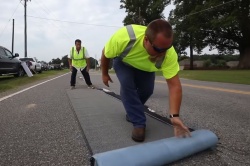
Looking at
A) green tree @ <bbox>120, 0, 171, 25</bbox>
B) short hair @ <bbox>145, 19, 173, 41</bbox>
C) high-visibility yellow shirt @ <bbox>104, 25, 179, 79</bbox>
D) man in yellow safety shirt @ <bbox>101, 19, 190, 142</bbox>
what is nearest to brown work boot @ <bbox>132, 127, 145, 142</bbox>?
man in yellow safety shirt @ <bbox>101, 19, 190, 142</bbox>

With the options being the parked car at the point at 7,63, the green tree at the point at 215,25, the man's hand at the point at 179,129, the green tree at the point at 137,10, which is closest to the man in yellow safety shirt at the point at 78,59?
the parked car at the point at 7,63

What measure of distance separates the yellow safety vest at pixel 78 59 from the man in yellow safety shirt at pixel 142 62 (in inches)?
256

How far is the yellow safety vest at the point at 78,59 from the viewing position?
10.4m

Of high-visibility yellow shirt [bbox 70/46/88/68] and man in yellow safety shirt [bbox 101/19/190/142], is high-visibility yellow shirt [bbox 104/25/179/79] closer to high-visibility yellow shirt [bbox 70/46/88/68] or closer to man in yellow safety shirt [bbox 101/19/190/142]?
man in yellow safety shirt [bbox 101/19/190/142]

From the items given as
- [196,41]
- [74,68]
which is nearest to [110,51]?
[74,68]

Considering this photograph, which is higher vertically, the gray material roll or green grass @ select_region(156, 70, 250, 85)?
green grass @ select_region(156, 70, 250, 85)

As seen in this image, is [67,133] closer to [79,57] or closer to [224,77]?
[79,57]

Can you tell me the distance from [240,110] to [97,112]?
8.39 feet

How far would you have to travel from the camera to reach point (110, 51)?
355 cm

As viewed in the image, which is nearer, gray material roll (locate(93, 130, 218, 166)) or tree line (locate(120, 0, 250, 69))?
gray material roll (locate(93, 130, 218, 166))

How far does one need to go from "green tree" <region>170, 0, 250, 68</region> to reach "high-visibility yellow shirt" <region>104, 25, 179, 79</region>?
3140 centimetres

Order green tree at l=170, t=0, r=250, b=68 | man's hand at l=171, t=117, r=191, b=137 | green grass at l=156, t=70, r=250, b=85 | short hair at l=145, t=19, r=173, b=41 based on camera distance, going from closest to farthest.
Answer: short hair at l=145, t=19, r=173, b=41 < man's hand at l=171, t=117, r=191, b=137 < green grass at l=156, t=70, r=250, b=85 < green tree at l=170, t=0, r=250, b=68

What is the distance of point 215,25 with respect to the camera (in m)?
34.3

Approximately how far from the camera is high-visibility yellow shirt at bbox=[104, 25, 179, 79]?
11.0ft
